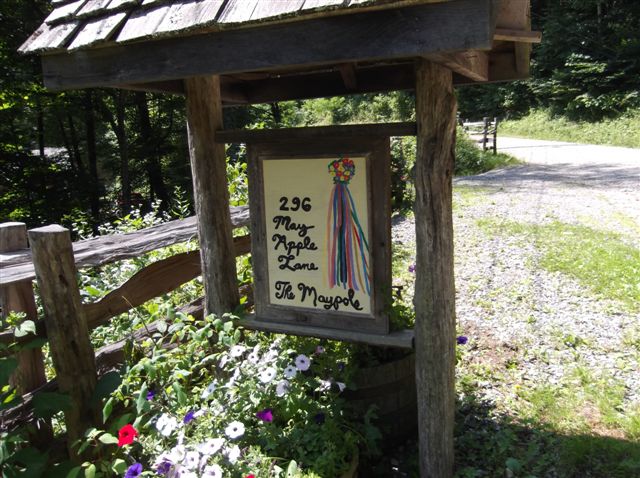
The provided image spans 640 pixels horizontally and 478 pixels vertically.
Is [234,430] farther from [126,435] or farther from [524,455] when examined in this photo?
[524,455]

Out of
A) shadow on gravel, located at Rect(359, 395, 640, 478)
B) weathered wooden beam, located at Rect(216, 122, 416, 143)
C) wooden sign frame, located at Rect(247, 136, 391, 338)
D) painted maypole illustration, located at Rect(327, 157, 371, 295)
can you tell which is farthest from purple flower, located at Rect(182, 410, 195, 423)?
weathered wooden beam, located at Rect(216, 122, 416, 143)

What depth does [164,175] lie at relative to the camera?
16875 millimetres

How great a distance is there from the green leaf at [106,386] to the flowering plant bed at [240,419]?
0.04m

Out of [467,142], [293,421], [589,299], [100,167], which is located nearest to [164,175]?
[100,167]

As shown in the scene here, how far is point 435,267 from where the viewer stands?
2.43 metres

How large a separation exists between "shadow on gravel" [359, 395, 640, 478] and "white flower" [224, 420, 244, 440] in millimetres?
936

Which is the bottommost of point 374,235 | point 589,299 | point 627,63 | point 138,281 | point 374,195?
point 589,299

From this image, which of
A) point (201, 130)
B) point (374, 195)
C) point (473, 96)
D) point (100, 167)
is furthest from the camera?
point (473, 96)

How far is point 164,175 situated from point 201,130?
14.7 meters

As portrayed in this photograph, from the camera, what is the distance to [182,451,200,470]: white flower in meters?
2.05

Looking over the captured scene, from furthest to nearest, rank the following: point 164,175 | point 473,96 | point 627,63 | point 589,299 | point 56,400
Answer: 1. point 473,96
2. point 627,63
3. point 164,175
4. point 589,299
5. point 56,400

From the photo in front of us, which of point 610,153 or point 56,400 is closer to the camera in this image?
point 56,400

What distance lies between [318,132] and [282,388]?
1279mm

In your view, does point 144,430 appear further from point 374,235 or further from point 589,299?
point 589,299
